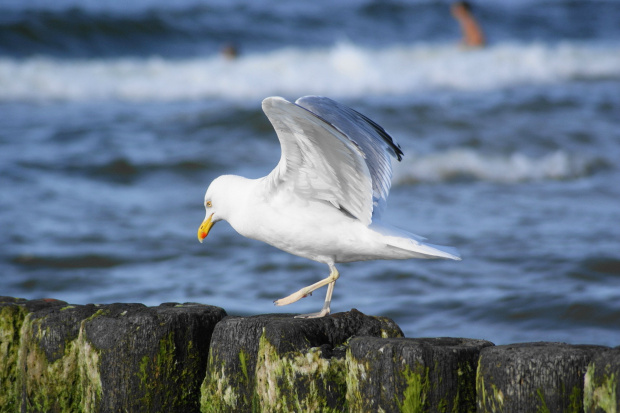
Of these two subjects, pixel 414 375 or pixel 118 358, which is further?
pixel 118 358

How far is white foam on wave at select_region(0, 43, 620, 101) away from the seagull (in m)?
10.9

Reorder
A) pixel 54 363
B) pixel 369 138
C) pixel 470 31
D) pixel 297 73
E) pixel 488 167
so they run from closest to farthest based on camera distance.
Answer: pixel 54 363
pixel 369 138
pixel 488 167
pixel 297 73
pixel 470 31

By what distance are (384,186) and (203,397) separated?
4.04 ft

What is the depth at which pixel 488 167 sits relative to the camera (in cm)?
887

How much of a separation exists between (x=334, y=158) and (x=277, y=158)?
5.88 m

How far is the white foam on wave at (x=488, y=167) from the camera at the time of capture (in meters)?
8.49

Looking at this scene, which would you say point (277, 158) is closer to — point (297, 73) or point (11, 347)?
point (11, 347)

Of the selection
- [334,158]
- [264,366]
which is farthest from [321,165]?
[264,366]

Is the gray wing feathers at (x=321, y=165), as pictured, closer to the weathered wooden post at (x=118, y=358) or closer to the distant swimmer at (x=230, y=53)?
the weathered wooden post at (x=118, y=358)

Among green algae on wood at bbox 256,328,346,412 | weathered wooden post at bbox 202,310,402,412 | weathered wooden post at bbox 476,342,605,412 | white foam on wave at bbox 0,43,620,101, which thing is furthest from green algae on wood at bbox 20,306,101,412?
white foam on wave at bbox 0,43,620,101

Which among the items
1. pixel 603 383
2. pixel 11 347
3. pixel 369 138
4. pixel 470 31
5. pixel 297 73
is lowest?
pixel 603 383

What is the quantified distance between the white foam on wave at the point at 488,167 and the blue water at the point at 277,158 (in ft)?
0.11

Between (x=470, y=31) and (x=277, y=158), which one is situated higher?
(x=470, y=31)

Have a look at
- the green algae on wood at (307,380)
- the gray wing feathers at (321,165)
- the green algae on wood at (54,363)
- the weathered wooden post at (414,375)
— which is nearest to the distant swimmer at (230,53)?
the gray wing feathers at (321,165)
